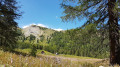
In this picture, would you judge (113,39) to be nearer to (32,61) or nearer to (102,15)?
(102,15)

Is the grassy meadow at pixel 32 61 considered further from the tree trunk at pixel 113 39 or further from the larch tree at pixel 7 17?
the larch tree at pixel 7 17

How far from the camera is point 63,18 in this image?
7.69m

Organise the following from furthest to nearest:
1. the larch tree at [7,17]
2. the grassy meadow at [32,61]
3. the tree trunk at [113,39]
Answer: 1. the larch tree at [7,17]
2. the tree trunk at [113,39]
3. the grassy meadow at [32,61]

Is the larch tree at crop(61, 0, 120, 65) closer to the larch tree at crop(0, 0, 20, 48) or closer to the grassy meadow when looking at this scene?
the grassy meadow

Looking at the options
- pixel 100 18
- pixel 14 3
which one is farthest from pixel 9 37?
pixel 100 18

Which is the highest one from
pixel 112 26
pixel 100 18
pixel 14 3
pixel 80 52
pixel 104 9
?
pixel 14 3

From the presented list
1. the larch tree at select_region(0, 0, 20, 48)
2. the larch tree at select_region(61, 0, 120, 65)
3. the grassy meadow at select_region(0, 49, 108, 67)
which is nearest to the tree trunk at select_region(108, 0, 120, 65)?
the larch tree at select_region(61, 0, 120, 65)

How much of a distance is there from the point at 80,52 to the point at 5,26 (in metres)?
139

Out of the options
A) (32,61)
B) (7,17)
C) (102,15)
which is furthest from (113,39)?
(7,17)

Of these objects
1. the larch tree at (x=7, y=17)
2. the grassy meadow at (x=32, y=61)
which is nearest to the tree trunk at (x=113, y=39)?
the grassy meadow at (x=32, y=61)

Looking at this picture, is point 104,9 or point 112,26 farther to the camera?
point 104,9

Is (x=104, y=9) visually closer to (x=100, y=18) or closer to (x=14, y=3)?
(x=100, y=18)

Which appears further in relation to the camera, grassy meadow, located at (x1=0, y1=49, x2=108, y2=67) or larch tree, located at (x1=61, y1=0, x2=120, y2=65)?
larch tree, located at (x1=61, y1=0, x2=120, y2=65)

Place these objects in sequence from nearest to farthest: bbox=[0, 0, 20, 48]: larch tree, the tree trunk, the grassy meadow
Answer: the grassy meadow < the tree trunk < bbox=[0, 0, 20, 48]: larch tree
